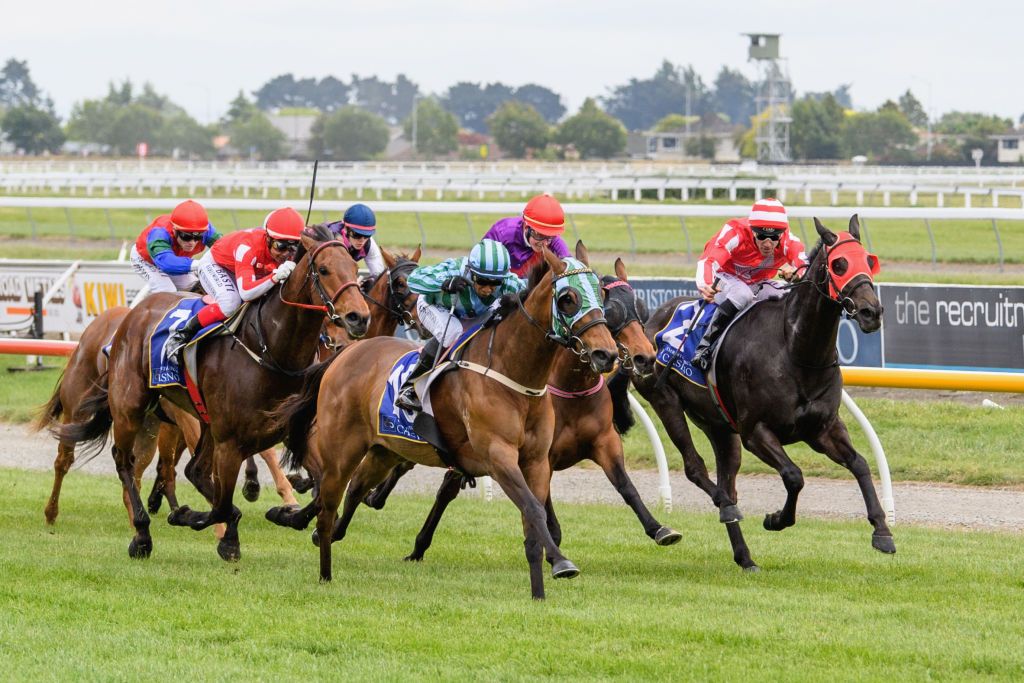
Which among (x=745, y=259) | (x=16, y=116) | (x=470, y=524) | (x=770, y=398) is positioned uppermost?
(x=16, y=116)

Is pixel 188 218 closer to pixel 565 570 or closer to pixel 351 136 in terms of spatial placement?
pixel 565 570

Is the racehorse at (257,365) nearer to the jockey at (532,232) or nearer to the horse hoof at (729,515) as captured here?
the jockey at (532,232)

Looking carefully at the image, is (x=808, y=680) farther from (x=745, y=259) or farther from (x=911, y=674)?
(x=745, y=259)

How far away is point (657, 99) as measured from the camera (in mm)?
186625

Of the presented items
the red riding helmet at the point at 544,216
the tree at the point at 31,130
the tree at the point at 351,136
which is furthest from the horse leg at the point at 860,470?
the tree at the point at 31,130

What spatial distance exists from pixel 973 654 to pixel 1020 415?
5.95 meters

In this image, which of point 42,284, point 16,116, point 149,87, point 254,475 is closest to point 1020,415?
point 254,475

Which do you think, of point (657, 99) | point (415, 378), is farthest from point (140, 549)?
point (657, 99)

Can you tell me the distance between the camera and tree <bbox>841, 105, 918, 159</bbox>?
8175cm

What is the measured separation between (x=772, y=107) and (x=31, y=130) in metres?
52.0

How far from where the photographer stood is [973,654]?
15.9 feet

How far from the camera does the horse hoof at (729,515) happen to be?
686 centimetres

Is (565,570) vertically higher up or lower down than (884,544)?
higher up

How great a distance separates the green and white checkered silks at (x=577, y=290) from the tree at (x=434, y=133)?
276 feet
